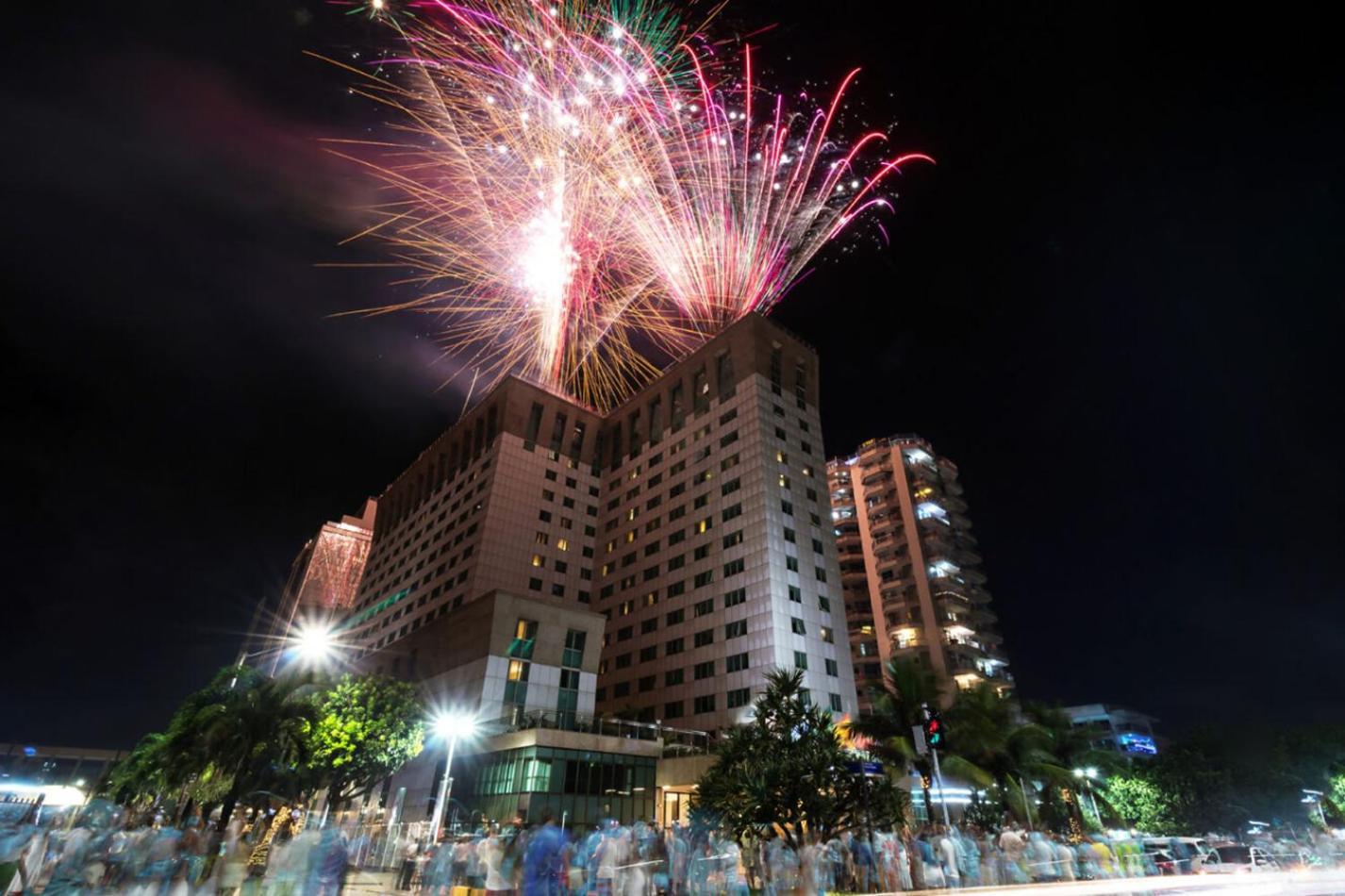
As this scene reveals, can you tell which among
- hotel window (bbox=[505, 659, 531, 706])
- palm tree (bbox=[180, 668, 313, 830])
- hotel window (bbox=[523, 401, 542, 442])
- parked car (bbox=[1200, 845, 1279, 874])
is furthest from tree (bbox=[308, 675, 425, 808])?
hotel window (bbox=[523, 401, 542, 442])

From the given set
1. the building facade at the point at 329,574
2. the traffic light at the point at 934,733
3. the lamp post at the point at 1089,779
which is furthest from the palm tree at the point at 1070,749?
the building facade at the point at 329,574

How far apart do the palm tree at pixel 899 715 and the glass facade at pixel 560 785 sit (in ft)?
52.2

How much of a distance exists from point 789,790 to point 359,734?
26.9 metres

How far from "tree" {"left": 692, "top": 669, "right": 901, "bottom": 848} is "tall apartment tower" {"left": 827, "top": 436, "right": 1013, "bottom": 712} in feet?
192

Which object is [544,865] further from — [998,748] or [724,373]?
[724,373]

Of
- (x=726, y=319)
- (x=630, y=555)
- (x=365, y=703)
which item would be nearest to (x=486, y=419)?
(x=630, y=555)

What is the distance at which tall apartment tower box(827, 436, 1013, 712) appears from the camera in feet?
256

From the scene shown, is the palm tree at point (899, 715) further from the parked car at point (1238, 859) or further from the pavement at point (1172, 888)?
the pavement at point (1172, 888)

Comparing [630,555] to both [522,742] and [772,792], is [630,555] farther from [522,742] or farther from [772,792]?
[772,792]

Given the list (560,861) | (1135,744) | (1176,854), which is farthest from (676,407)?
(1135,744)

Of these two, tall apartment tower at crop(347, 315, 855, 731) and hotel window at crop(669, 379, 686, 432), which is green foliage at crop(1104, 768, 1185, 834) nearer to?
tall apartment tower at crop(347, 315, 855, 731)

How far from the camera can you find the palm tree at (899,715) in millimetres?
32406

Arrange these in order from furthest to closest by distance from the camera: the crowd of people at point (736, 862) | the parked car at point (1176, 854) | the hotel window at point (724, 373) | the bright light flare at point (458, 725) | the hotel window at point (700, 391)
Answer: the hotel window at point (700, 391) → the hotel window at point (724, 373) → the bright light flare at point (458, 725) → the parked car at point (1176, 854) → the crowd of people at point (736, 862)

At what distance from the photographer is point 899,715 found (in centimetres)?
3331
